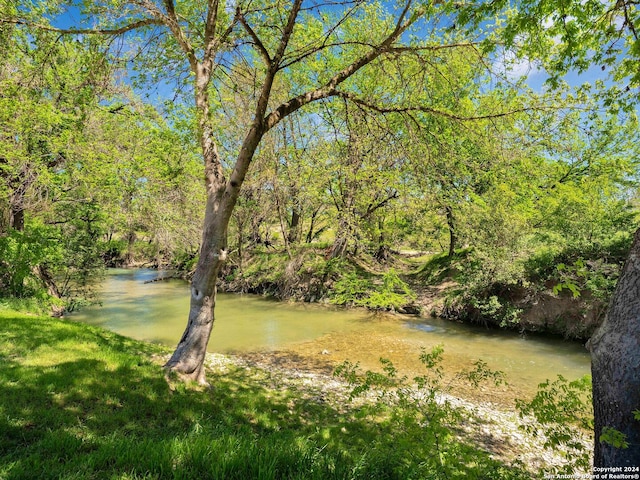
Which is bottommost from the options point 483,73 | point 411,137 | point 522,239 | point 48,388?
point 48,388

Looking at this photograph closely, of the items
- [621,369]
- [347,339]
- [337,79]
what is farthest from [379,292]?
[621,369]

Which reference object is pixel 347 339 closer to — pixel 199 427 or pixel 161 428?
pixel 161 428

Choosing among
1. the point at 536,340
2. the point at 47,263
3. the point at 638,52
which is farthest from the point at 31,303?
the point at 536,340

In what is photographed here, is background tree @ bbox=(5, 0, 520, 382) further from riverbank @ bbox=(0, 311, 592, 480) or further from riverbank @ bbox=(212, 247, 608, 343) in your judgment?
riverbank @ bbox=(212, 247, 608, 343)

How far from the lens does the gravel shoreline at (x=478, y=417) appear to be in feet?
17.1

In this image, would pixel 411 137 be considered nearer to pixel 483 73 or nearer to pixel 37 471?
pixel 483 73

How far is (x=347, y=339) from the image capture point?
12.0 metres

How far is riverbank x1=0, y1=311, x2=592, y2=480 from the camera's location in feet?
Answer: 8.60

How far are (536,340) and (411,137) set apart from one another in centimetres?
1001

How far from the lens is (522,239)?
12.9m

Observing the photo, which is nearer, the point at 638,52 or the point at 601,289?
the point at 638,52

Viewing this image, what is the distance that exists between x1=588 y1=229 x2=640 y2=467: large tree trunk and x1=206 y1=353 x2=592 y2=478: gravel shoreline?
155 centimetres

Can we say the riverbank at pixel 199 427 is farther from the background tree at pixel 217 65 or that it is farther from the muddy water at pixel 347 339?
the muddy water at pixel 347 339

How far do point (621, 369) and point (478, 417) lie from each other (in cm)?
463
